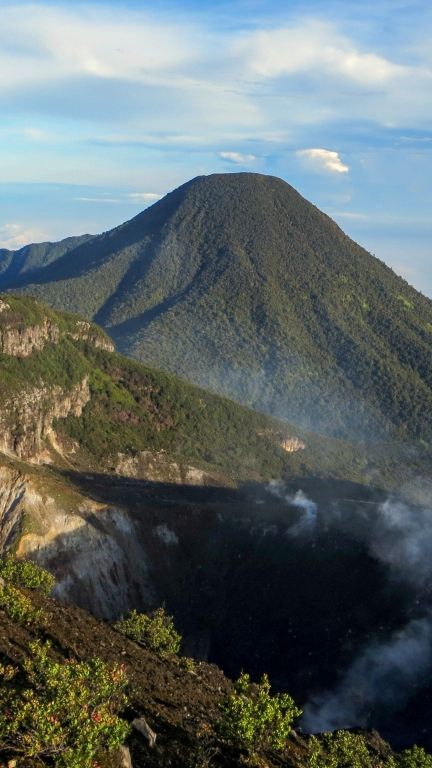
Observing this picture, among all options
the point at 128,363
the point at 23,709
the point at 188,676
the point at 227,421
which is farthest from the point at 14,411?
the point at 23,709

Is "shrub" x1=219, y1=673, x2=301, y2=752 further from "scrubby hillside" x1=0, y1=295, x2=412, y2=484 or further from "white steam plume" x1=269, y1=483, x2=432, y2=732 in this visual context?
"scrubby hillside" x1=0, y1=295, x2=412, y2=484

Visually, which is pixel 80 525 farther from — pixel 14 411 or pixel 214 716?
pixel 214 716

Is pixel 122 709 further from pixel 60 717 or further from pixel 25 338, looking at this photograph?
pixel 25 338

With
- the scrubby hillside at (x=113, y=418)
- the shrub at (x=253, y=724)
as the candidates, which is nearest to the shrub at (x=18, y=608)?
the shrub at (x=253, y=724)

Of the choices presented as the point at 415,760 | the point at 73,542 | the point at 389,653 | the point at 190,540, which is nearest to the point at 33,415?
the point at 190,540

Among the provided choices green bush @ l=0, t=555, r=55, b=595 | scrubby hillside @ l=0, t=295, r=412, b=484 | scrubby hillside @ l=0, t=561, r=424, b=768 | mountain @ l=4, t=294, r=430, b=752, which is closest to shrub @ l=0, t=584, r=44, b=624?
scrubby hillside @ l=0, t=561, r=424, b=768

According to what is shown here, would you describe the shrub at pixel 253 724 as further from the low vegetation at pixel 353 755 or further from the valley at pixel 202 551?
the low vegetation at pixel 353 755
